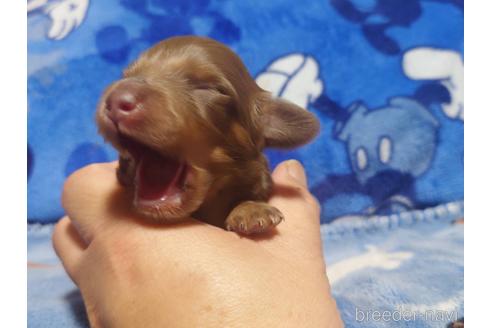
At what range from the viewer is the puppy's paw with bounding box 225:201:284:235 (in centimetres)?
185

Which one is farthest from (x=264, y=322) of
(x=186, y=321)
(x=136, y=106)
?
(x=136, y=106)

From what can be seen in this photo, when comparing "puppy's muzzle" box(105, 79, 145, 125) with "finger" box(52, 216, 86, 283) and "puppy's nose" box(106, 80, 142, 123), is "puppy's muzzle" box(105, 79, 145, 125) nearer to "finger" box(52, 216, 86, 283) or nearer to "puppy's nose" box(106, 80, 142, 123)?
"puppy's nose" box(106, 80, 142, 123)

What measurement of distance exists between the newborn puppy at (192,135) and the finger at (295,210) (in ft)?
0.25

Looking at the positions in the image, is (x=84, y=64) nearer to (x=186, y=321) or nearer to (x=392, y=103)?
(x=392, y=103)

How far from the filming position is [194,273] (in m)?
1.55

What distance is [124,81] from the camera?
5.46 ft

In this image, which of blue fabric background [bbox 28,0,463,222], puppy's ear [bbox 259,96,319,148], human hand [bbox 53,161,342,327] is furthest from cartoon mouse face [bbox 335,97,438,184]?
human hand [bbox 53,161,342,327]

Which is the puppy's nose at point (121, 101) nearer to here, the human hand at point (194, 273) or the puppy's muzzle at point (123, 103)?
the puppy's muzzle at point (123, 103)

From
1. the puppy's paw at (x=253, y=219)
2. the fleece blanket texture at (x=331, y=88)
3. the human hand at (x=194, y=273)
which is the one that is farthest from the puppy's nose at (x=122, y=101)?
the fleece blanket texture at (x=331, y=88)

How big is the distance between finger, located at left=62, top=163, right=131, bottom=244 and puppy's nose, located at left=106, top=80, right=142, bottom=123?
45cm

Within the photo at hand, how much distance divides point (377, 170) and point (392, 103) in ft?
1.54

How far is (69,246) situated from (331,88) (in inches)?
80.9

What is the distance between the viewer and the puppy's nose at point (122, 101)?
1.58m

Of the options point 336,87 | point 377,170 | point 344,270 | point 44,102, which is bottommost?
point 344,270
